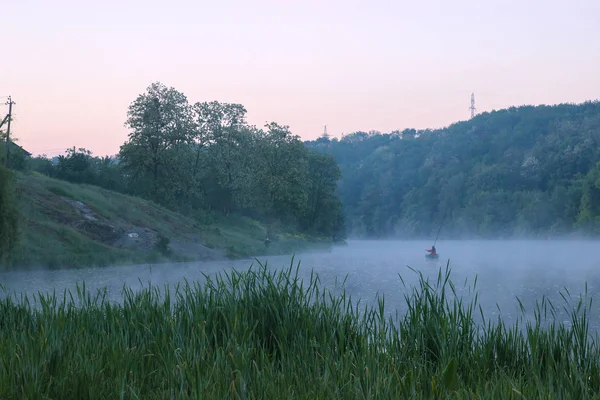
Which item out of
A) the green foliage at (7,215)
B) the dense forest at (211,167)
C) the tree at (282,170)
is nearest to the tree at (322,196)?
the dense forest at (211,167)

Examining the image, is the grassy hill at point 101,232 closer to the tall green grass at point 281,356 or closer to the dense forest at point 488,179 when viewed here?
the tall green grass at point 281,356

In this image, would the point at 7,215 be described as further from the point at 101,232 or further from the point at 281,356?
the point at 281,356

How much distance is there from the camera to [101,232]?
46.6m

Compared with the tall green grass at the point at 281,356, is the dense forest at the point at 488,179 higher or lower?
higher

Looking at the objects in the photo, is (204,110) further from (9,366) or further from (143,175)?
(9,366)

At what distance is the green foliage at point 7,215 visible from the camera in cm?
2881

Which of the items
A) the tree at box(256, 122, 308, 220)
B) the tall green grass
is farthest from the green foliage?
the tree at box(256, 122, 308, 220)

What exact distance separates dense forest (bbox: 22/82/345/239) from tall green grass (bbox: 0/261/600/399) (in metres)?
48.9

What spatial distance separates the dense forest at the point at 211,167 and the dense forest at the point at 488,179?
34.6 m

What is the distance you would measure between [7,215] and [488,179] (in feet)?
345

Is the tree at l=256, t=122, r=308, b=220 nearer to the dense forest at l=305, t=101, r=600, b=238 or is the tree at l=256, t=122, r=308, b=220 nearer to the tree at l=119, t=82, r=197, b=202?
the tree at l=119, t=82, r=197, b=202

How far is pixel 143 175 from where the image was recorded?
220 ft

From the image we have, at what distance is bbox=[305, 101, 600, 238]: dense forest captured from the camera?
105 meters

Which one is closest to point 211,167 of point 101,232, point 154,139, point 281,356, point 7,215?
point 154,139
